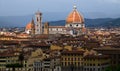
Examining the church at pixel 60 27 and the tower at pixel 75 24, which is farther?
the tower at pixel 75 24

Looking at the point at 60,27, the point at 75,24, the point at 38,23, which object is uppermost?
the point at 38,23

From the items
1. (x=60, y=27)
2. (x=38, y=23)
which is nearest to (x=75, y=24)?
(x=60, y=27)

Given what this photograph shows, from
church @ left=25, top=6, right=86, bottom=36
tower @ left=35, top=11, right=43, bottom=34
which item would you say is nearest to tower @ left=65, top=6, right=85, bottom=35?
church @ left=25, top=6, right=86, bottom=36

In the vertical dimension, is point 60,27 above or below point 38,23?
below

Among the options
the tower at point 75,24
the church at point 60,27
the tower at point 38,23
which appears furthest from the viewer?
the tower at point 75,24

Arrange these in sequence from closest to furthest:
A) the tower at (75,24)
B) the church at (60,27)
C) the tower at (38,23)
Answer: the tower at (38,23), the church at (60,27), the tower at (75,24)

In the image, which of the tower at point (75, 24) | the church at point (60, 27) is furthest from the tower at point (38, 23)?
Answer: the tower at point (75, 24)

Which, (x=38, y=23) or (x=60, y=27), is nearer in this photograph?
(x=38, y=23)

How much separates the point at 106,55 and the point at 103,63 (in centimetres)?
296

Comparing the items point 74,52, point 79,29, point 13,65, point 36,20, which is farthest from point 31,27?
point 13,65

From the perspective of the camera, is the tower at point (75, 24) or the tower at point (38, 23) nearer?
the tower at point (38, 23)

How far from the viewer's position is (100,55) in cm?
5522

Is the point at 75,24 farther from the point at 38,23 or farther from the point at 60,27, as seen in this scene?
the point at 38,23

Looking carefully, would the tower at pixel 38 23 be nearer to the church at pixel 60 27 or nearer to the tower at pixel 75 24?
the church at pixel 60 27
